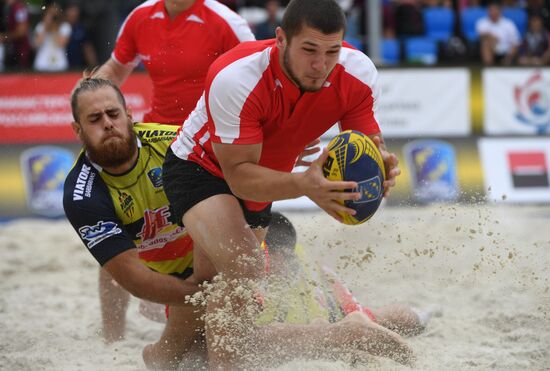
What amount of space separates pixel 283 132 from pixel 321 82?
1.10 feet

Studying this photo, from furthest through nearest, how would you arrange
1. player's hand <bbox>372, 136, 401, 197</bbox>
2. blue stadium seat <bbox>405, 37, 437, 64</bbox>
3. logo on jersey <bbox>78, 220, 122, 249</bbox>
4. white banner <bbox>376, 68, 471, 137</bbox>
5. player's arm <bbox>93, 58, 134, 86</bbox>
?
blue stadium seat <bbox>405, 37, 437, 64</bbox>
white banner <bbox>376, 68, 471, 137</bbox>
player's arm <bbox>93, 58, 134, 86</bbox>
logo on jersey <bbox>78, 220, 122, 249</bbox>
player's hand <bbox>372, 136, 401, 197</bbox>

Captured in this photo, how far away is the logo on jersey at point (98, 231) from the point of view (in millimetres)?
4094

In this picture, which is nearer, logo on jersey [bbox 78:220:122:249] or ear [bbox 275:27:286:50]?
ear [bbox 275:27:286:50]

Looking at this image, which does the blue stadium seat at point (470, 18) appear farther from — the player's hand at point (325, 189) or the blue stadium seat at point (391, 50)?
the player's hand at point (325, 189)

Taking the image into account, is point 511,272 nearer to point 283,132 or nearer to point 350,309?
point 350,309

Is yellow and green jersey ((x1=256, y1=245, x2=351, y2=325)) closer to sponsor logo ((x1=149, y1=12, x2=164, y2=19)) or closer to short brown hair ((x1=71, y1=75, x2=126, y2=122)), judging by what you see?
short brown hair ((x1=71, y1=75, x2=126, y2=122))

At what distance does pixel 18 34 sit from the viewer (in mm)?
9883

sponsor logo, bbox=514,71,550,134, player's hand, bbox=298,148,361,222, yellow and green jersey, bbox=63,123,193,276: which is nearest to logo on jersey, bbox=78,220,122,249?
yellow and green jersey, bbox=63,123,193,276

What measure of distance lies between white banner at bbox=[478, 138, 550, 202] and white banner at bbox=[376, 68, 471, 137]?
0.36m

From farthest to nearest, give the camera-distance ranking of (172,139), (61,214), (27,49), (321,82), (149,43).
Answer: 1. (27,49)
2. (61,214)
3. (149,43)
4. (172,139)
5. (321,82)

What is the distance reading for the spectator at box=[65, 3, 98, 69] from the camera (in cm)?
A: 977

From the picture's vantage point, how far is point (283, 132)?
3797 mm

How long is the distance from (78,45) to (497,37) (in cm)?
525

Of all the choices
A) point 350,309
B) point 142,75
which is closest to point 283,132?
point 350,309
